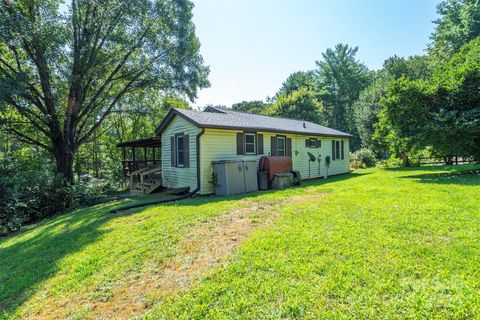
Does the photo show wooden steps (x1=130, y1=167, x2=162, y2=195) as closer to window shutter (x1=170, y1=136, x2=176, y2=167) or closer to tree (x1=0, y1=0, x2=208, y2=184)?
window shutter (x1=170, y1=136, x2=176, y2=167)

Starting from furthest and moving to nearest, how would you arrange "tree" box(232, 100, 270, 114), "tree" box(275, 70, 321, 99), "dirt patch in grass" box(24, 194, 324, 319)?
"tree" box(232, 100, 270, 114) < "tree" box(275, 70, 321, 99) < "dirt patch in grass" box(24, 194, 324, 319)

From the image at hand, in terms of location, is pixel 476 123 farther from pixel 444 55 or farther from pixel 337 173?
pixel 444 55

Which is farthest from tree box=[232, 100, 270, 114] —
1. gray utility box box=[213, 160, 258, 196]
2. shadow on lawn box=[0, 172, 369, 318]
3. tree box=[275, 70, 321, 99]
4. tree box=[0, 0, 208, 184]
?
shadow on lawn box=[0, 172, 369, 318]

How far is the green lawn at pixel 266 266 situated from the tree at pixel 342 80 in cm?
3483

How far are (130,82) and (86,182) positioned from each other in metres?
6.08

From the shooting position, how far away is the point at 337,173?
643 inches

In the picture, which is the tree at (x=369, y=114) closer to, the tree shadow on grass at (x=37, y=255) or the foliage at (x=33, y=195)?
the foliage at (x=33, y=195)

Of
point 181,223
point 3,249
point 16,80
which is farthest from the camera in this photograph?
point 16,80

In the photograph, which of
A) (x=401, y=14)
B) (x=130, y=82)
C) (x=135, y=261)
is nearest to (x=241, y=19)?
(x=130, y=82)

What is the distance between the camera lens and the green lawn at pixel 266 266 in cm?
241

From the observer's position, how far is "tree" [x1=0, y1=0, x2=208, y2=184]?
32.7 feet

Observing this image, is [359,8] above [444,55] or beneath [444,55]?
beneath

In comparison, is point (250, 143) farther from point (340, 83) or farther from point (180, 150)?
point (340, 83)

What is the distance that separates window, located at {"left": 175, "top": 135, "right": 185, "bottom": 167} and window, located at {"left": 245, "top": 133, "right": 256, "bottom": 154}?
110 inches
